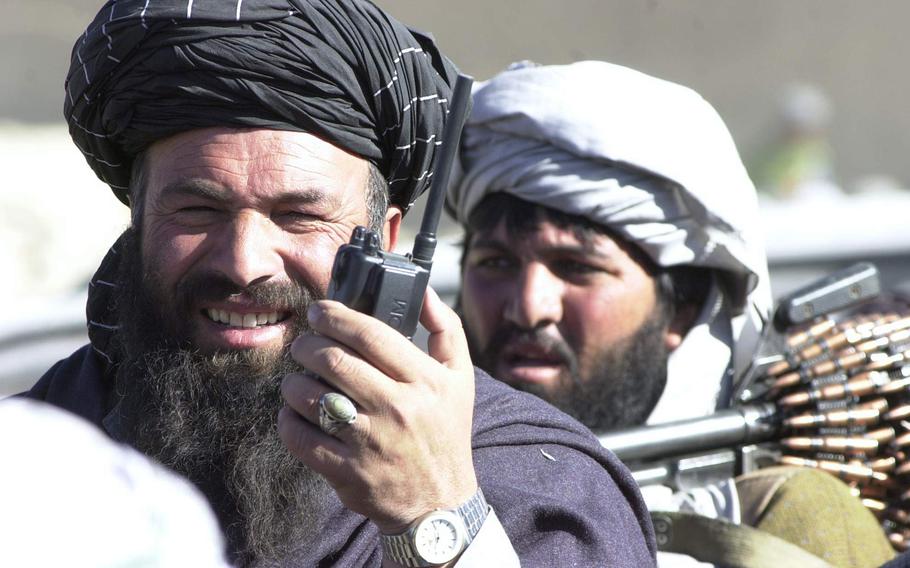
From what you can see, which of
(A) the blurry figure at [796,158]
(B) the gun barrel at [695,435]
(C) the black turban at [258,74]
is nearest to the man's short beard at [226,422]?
(C) the black turban at [258,74]

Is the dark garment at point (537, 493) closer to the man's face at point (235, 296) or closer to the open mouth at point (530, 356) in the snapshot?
the man's face at point (235, 296)

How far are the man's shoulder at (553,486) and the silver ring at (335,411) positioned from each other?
555 mm

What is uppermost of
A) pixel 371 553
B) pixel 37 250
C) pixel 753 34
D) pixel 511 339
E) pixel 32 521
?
pixel 32 521

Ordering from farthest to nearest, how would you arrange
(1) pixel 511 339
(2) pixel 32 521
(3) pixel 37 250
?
1. (3) pixel 37 250
2. (1) pixel 511 339
3. (2) pixel 32 521

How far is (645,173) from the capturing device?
169 inches

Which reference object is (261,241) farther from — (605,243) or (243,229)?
(605,243)

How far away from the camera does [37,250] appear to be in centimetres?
1018

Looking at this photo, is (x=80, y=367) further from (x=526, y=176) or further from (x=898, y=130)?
(x=898, y=130)

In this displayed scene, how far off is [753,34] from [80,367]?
12488mm

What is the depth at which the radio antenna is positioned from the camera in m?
2.14

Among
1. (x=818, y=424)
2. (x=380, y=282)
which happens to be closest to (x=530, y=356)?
(x=818, y=424)

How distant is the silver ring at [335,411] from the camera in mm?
2004

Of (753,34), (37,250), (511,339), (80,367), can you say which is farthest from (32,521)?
(753,34)

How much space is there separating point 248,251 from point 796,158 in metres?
9.13
